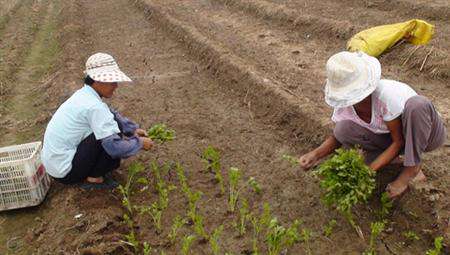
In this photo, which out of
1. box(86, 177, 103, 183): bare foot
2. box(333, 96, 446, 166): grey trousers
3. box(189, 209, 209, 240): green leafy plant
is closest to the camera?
box(333, 96, 446, 166): grey trousers

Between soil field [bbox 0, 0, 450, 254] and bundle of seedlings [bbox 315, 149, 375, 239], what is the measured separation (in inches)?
18.7

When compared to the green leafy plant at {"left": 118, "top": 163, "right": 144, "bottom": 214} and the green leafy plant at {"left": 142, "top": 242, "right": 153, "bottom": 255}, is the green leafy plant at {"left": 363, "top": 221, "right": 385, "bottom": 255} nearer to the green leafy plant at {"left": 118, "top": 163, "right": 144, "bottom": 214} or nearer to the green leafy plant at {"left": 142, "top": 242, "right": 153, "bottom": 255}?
the green leafy plant at {"left": 142, "top": 242, "right": 153, "bottom": 255}

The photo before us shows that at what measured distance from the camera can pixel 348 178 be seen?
3.45 m

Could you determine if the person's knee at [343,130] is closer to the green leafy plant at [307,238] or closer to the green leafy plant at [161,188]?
the green leafy plant at [307,238]

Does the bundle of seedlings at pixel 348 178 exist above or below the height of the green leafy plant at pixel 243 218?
above

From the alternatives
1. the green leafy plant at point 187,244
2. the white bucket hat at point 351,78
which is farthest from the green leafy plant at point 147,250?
the white bucket hat at point 351,78

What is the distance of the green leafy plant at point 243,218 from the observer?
3995 mm

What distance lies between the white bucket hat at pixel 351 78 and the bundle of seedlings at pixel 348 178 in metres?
0.37

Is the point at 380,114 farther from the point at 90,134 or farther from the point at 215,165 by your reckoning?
the point at 90,134

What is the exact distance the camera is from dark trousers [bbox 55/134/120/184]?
4410mm

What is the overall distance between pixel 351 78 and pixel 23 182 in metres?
3.06

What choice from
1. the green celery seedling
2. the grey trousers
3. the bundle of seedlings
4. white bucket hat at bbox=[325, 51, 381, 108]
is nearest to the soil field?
the green celery seedling

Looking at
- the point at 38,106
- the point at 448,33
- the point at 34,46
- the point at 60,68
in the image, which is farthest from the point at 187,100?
the point at 34,46

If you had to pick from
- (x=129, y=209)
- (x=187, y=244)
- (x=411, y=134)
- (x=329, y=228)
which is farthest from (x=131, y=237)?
(x=411, y=134)
